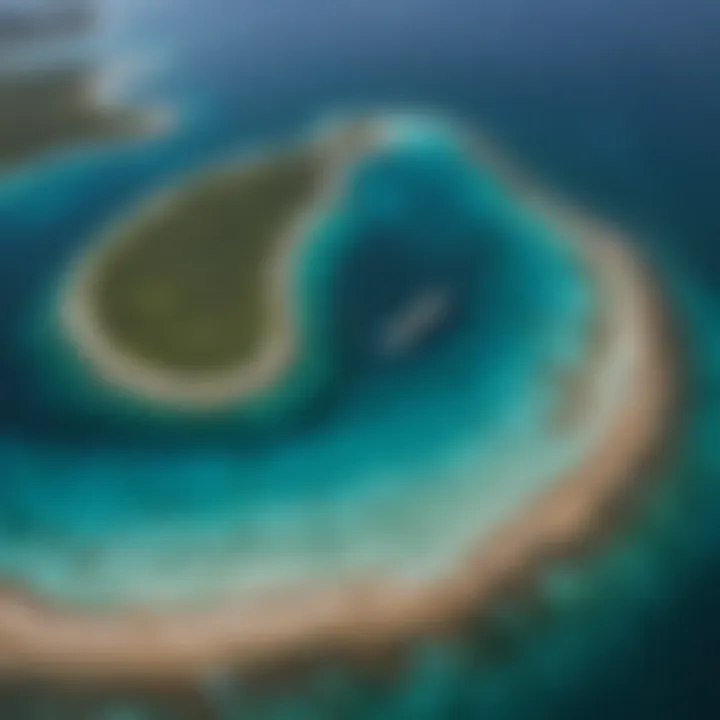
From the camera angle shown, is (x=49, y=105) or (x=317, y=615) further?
(x=49, y=105)

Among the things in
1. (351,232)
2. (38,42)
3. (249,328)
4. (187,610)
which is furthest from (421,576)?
(38,42)

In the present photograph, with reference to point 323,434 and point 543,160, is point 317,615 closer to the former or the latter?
point 323,434

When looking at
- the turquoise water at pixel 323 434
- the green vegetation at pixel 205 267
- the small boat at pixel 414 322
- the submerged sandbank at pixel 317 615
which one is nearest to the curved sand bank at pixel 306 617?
the submerged sandbank at pixel 317 615

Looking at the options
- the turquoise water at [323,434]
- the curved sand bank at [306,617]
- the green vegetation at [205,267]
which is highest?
the green vegetation at [205,267]

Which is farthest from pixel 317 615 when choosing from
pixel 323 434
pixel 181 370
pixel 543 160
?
pixel 543 160

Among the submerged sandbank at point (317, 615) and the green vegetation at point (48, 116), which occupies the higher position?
the green vegetation at point (48, 116)

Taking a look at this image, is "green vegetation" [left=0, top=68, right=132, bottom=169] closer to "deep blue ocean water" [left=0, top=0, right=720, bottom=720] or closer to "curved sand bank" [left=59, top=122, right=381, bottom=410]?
"deep blue ocean water" [left=0, top=0, right=720, bottom=720]

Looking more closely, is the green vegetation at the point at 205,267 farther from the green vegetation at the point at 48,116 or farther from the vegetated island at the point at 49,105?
the green vegetation at the point at 48,116

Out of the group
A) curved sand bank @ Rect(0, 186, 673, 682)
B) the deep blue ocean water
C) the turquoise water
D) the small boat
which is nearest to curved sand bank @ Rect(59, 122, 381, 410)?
the turquoise water
